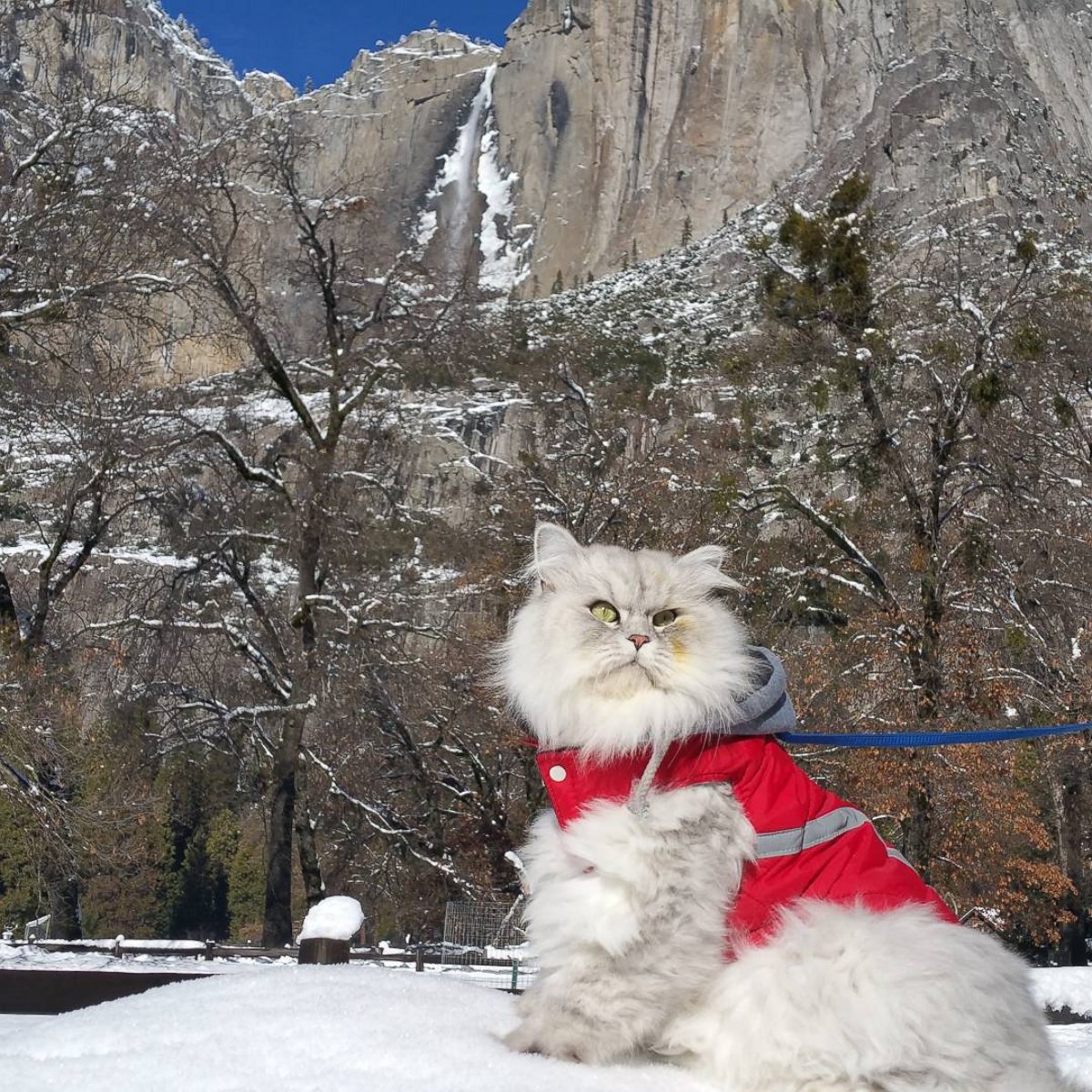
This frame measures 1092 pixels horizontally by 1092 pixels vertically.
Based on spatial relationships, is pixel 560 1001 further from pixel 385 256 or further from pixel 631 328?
pixel 631 328

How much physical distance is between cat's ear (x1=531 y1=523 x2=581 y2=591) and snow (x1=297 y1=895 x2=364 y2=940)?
2625 mm

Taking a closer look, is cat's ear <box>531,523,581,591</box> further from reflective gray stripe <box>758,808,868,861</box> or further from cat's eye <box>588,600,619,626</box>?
reflective gray stripe <box>758,808,868,861</box>

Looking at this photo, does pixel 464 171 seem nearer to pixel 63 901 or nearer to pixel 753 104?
pixel 753 104

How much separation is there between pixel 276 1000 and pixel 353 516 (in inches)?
548

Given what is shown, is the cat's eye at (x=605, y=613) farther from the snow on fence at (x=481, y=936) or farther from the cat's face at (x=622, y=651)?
the snow on fence at (x=481, y=936)

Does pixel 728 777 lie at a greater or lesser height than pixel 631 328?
lesser

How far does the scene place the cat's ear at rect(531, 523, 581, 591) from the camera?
144 inches

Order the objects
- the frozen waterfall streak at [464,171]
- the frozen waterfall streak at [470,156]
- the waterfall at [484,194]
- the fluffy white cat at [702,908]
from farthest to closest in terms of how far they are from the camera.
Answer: the frozen waterfall streak at [470,156], the frozen waterfall streak at [464,171], the waterfall at [484,194], the fluffy white cat at [702,908]

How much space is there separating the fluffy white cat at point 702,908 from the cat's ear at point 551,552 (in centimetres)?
7

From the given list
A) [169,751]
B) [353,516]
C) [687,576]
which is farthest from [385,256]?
[687,576]

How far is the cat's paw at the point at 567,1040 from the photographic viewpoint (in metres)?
2.93

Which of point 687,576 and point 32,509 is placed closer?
point 687,576

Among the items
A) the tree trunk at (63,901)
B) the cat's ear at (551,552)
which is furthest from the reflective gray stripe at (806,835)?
the tree trunk at (63,901)

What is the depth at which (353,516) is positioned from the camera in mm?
16938
